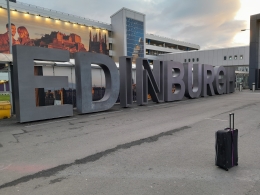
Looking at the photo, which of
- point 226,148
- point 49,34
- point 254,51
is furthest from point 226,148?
point 49,34

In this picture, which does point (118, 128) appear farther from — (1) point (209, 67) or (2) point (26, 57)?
(1) point (209, 67)

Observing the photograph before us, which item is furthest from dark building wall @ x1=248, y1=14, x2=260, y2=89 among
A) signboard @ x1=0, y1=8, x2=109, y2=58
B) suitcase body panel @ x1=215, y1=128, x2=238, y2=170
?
signboard @ x1=0, y1=8, x2=109, y2=58

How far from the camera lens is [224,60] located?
45219mm

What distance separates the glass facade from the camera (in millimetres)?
54906

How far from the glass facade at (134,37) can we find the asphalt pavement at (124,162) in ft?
159

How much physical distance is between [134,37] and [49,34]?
22.6 meters

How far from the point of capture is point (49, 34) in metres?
46.1

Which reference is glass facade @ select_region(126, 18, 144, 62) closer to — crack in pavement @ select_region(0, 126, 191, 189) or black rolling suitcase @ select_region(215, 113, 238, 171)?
crack in pavement @ select_region(0, 126, 191, 189)

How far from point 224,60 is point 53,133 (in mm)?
46022

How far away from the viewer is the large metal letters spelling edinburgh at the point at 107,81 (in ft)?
30.2

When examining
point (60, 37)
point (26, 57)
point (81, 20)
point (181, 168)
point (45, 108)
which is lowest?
point (181, 168)

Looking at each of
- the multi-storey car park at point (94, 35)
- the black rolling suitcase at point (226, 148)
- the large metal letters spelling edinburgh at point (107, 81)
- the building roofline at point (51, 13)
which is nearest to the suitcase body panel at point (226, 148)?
the black rolling suitcase at point (226, 148)

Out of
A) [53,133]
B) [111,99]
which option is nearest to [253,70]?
[111,99]

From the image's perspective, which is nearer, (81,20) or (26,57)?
(26,57)
